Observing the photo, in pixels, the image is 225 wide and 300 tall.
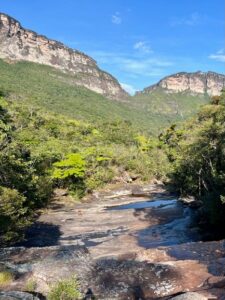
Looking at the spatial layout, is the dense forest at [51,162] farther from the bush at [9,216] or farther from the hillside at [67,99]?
the hillside at [67,99]

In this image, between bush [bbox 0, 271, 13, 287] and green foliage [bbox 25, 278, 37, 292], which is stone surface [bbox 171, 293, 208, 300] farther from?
bush [bbox 0, 271, 13, 287]

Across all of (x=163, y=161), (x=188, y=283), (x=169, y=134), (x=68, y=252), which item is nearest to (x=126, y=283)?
(x=188, y=283)

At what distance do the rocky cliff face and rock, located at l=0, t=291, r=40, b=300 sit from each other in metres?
149

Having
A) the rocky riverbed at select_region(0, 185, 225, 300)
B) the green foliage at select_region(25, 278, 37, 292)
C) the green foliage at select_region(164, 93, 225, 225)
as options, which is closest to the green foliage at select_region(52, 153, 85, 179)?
the green foliage at select_region(164, 93, 225, 225)

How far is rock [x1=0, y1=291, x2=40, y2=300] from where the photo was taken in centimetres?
1290

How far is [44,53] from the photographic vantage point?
175m

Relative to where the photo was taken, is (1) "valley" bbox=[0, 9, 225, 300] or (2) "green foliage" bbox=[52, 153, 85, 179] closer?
(1) "valley" bbox=[0, 9, 225, 300]

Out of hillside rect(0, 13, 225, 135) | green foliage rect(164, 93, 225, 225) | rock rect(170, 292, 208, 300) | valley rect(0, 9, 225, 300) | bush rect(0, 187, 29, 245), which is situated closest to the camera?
rock rect(170, 292, 208, 300)

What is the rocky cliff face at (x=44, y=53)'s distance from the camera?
163 m

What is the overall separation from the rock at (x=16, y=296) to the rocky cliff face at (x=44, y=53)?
5862 inches

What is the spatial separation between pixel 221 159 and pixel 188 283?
53.7 feet

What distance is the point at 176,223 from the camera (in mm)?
31297

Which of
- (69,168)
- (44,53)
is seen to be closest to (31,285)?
(69,168)

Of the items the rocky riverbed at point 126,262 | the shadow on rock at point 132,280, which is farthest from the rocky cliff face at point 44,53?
the shadow on rock at point 132,280
